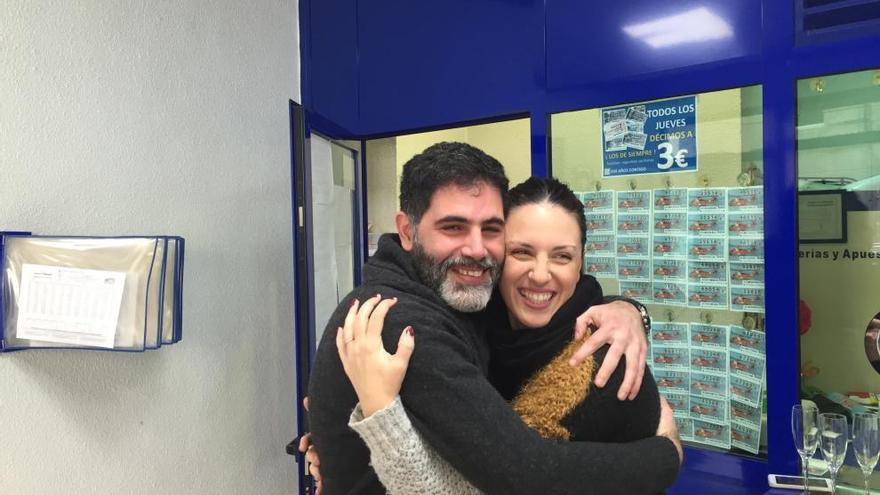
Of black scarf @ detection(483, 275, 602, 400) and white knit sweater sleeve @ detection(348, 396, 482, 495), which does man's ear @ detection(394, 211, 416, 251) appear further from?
white knit sweater sleeve @ detection(348, 396, 482, 495)

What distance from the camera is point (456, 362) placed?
95 cm

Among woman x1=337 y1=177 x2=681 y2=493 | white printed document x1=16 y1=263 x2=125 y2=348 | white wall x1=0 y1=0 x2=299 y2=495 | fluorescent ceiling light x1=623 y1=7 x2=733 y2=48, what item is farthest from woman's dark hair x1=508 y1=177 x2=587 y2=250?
white wall x1=0 y1=0 x2=299 y2=495

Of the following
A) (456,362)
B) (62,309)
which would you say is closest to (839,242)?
(456,362)

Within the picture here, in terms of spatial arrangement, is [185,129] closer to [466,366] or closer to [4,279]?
[4,279]

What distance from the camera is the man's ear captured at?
1.25 m

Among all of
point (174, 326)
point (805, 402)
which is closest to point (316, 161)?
point (174, 326)

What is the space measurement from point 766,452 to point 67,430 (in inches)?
86.8

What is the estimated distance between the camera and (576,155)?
2066 mm

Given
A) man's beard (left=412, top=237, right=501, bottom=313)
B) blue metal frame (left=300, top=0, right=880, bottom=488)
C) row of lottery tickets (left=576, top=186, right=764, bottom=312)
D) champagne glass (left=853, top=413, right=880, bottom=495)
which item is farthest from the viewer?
row of lottery tickets (left=576, top=186, right=764, bottom=312)

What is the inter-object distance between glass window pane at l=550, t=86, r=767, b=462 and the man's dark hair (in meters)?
0.90

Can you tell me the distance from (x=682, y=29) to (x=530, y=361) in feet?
4.30

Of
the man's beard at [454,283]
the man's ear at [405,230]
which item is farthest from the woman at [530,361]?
the man's ear at [405,230]

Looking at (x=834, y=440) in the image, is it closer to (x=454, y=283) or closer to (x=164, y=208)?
(x=454, y=283)

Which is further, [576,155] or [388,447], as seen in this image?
[576,155]
